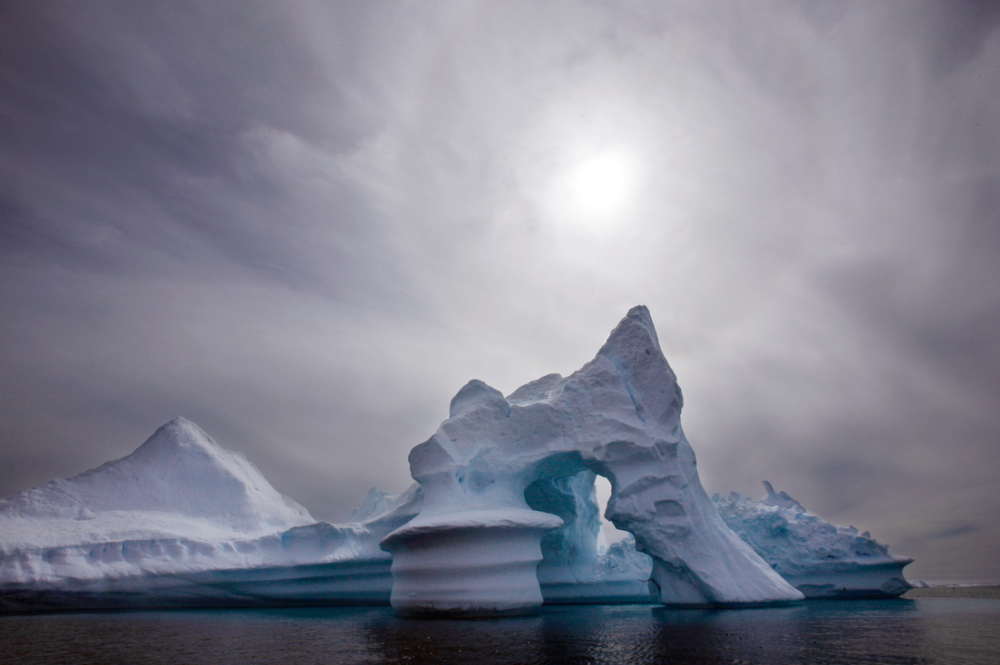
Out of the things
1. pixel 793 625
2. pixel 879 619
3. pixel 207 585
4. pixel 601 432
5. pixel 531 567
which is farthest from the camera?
pixel 207 585

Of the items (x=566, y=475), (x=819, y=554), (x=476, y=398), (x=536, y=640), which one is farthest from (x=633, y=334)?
(x=819, y=554)

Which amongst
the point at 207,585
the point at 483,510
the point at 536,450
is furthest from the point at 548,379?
the point at 207,585

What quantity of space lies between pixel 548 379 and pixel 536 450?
2836 mm

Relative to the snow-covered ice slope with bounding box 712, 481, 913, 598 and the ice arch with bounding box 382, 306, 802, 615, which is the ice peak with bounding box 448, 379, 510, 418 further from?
the snow-covered ice slope with bounding box 712, 481, 913, 598

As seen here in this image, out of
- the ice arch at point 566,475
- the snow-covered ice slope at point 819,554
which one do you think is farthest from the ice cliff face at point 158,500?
the snow-covered ice slope at point 819,554

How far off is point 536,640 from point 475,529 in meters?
3.40

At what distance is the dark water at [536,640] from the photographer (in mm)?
5195

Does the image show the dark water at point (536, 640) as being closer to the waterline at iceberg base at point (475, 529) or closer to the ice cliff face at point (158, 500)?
the waterline at iceberg base at point (475, 529)

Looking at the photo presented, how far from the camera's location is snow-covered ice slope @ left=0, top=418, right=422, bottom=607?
40.2 feet

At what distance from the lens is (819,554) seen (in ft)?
51.7

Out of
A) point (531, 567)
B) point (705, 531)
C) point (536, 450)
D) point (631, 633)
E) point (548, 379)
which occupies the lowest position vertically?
point (631, 633)

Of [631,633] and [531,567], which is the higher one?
[531,567]

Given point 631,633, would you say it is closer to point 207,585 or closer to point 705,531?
point 705,531

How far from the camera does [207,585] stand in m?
13.4
